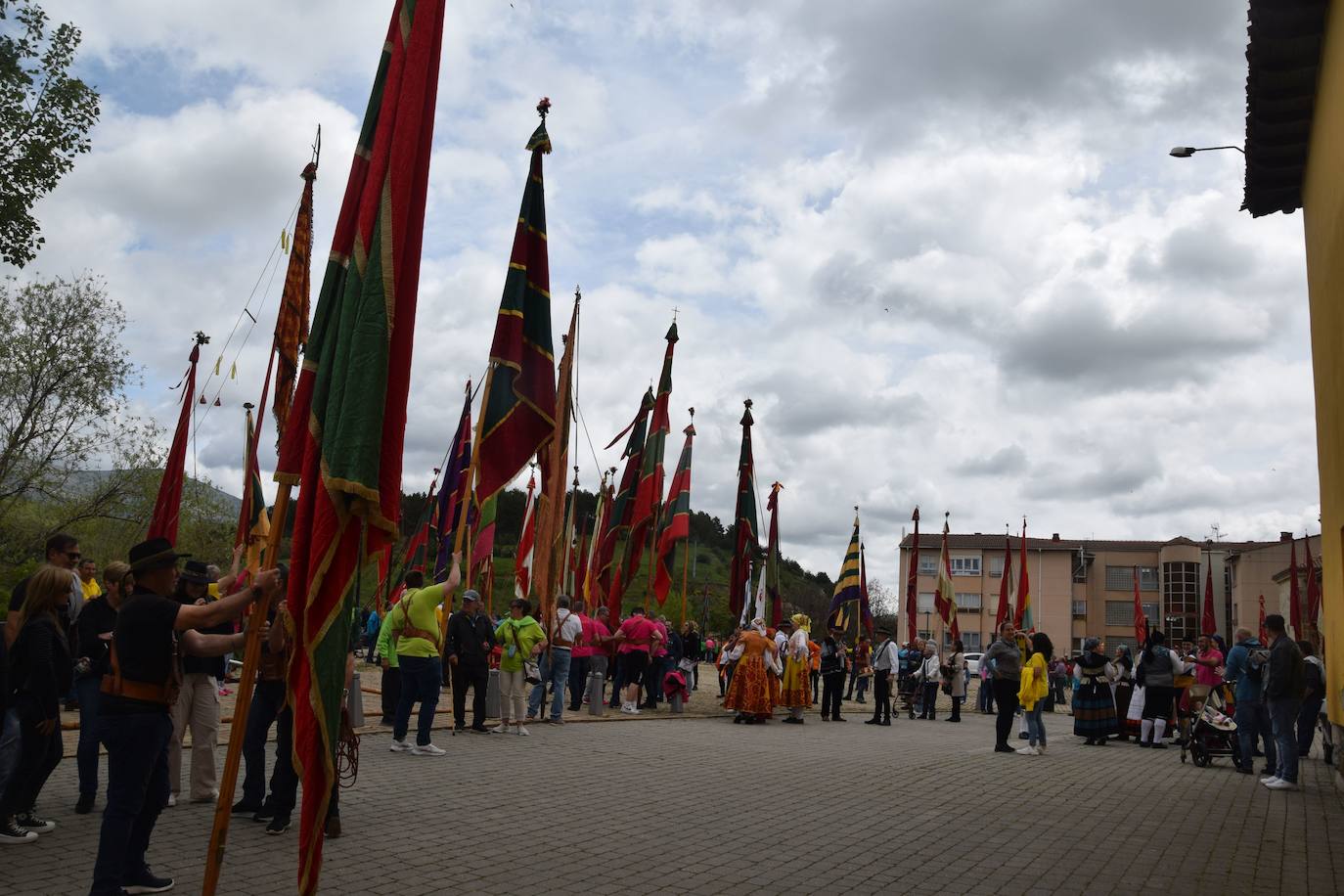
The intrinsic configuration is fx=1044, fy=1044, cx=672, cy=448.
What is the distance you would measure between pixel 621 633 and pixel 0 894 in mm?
14312

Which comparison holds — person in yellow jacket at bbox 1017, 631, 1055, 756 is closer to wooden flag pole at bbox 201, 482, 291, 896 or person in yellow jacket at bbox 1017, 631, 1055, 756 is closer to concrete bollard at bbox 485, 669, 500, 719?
concrete bollard at bbox 485, 669, 500, 719

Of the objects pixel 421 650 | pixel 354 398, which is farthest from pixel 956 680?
pixel 354 398

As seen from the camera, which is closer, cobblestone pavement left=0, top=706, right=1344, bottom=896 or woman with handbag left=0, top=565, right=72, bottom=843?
cobblestone pavement left=0, top=706, right=1344, bottom=896

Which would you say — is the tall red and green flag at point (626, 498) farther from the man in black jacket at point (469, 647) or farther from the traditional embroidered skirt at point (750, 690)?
the man in black jacket at point (469, 647)

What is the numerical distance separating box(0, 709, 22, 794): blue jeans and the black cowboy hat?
229cm

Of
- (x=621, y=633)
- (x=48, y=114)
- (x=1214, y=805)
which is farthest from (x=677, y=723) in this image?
(x=48, y=114)

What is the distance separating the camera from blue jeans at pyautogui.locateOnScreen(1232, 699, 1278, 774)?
1341 cm

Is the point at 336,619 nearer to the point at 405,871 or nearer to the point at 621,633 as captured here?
the point at 405,871

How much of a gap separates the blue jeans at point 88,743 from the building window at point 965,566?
7907 centimetres

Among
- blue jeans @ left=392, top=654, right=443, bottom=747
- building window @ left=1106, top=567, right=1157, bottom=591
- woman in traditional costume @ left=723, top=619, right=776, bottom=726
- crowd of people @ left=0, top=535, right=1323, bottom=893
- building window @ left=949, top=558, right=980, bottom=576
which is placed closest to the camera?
crowd of people @ left=0, top=535, right=1323, bottom=893

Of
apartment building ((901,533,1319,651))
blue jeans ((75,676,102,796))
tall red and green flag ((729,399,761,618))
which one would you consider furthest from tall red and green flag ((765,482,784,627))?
apartment building ((901,533,1319,651))

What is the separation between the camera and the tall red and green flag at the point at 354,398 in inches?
191

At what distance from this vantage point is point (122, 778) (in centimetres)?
521

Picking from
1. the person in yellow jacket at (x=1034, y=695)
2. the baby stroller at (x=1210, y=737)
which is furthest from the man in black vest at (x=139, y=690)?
the baby stroller at (x=1210, y=737)
